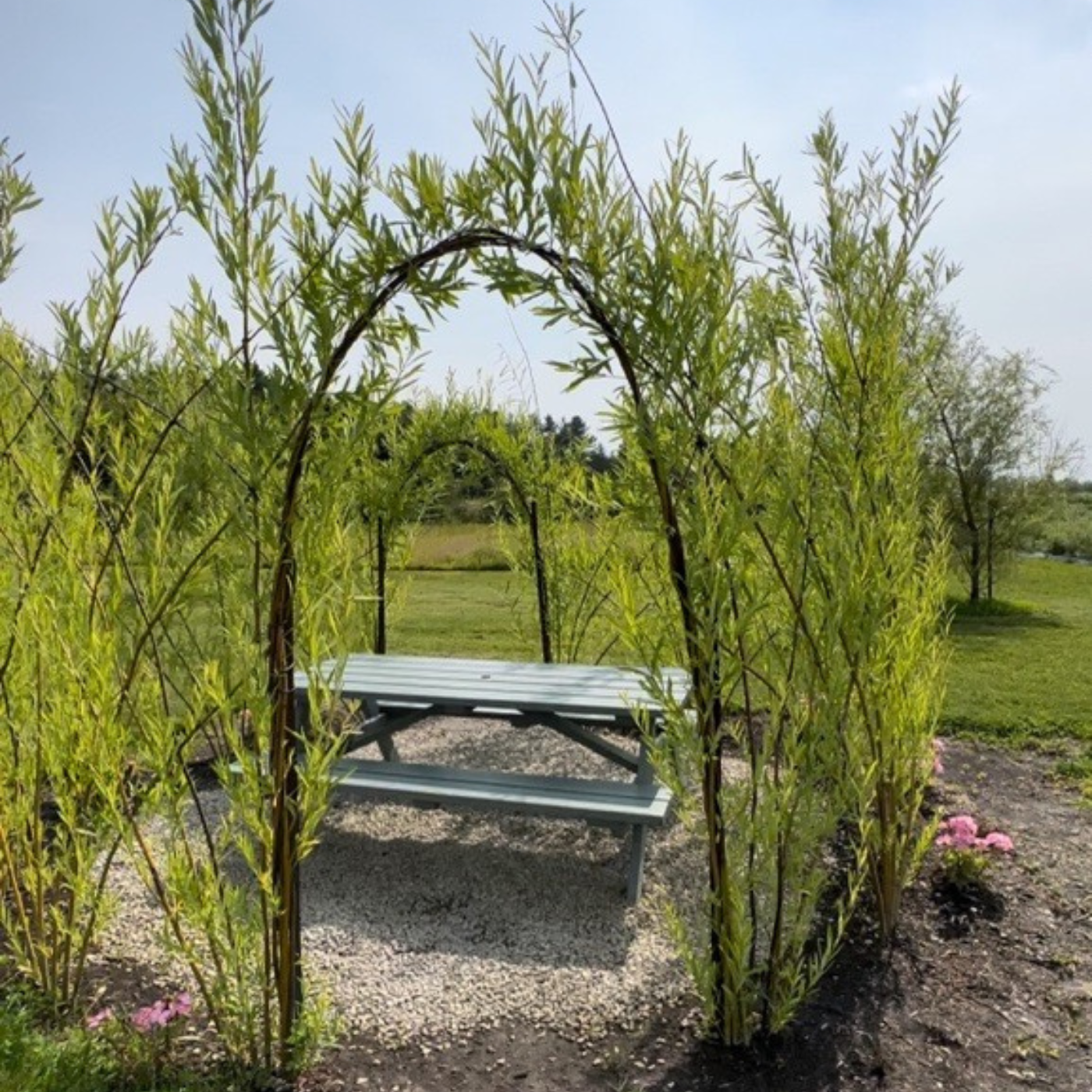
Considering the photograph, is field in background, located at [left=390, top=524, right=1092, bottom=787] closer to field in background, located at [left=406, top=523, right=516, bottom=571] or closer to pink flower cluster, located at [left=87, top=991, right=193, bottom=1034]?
field in background, located at [left=406, top=523, right=516, bottom=571]

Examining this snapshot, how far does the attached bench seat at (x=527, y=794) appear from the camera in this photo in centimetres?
370

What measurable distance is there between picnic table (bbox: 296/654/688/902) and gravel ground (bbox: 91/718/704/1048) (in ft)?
0.76

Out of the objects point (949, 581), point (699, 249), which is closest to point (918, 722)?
point (699, 249)

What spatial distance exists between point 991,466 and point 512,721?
33.4ft

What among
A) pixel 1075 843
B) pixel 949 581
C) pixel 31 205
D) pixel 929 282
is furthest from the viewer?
pixel 949 581

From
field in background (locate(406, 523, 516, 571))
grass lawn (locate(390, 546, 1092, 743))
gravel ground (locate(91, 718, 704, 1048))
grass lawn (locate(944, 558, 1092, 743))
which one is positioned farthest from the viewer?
field in background (locate(406, 523, 516, 571))

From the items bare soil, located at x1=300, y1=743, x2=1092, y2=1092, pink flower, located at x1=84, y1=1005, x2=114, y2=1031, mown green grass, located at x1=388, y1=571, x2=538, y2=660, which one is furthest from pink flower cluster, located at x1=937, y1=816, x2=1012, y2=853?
mown green grass, located at x1=388, y1=571, x2=538, y2=660

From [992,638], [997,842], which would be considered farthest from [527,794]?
[992,638]

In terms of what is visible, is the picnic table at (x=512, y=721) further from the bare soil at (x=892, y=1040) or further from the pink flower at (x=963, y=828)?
the pink flower at (x=963, y=828)

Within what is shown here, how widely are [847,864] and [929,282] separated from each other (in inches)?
91.0

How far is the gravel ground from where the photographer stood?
3.05m

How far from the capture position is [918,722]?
133 inches

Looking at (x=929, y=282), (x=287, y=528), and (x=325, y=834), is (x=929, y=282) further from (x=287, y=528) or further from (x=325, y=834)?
(x=325, y=834)

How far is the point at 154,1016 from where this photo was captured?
2615mm
